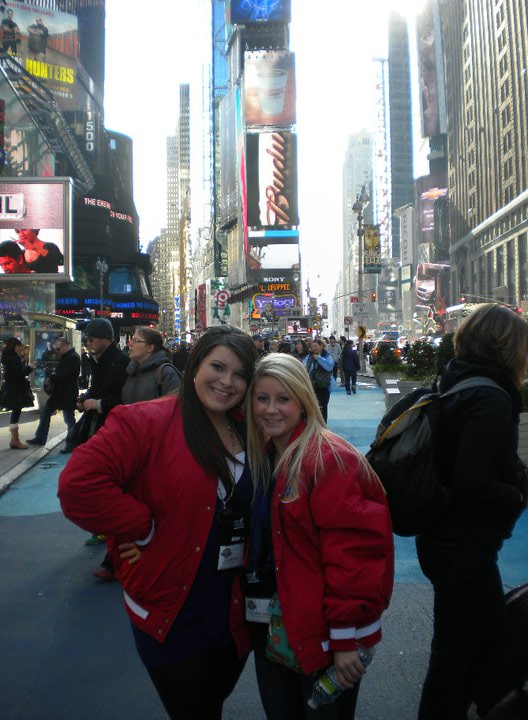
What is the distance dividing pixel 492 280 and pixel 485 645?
286 ft

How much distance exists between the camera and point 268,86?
112 metres

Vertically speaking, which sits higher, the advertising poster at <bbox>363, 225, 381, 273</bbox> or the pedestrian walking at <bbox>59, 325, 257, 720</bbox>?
the advertising poster at <bbox>363, 225, 381, 273</bbox>

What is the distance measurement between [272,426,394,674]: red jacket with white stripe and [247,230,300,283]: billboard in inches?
4444

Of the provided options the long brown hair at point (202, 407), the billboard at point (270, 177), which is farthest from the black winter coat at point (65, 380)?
the billboard at point (270, 177)

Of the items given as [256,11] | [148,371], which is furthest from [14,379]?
[256,11]

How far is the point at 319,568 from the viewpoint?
2.20 meters

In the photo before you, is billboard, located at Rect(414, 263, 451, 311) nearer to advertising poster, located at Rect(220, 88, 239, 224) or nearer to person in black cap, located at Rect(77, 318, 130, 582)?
advertising poster, located at Rect(220, 88, 239, 224)

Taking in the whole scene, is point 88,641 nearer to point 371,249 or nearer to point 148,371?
point 148,371

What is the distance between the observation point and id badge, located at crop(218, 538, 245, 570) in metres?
2.33

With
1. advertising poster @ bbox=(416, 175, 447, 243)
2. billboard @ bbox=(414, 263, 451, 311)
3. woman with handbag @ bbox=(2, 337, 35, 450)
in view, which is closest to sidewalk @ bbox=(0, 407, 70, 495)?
woman with handbag @ bbox=(2, 337, 35, 450)

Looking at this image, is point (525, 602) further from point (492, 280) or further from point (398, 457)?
point (492, 280)

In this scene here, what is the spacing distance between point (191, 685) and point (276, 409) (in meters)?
0.96

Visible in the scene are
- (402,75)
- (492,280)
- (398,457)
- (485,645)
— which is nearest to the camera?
(398,457)

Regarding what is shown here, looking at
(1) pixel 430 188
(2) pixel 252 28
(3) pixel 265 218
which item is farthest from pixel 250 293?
(2) pixel 252 28
